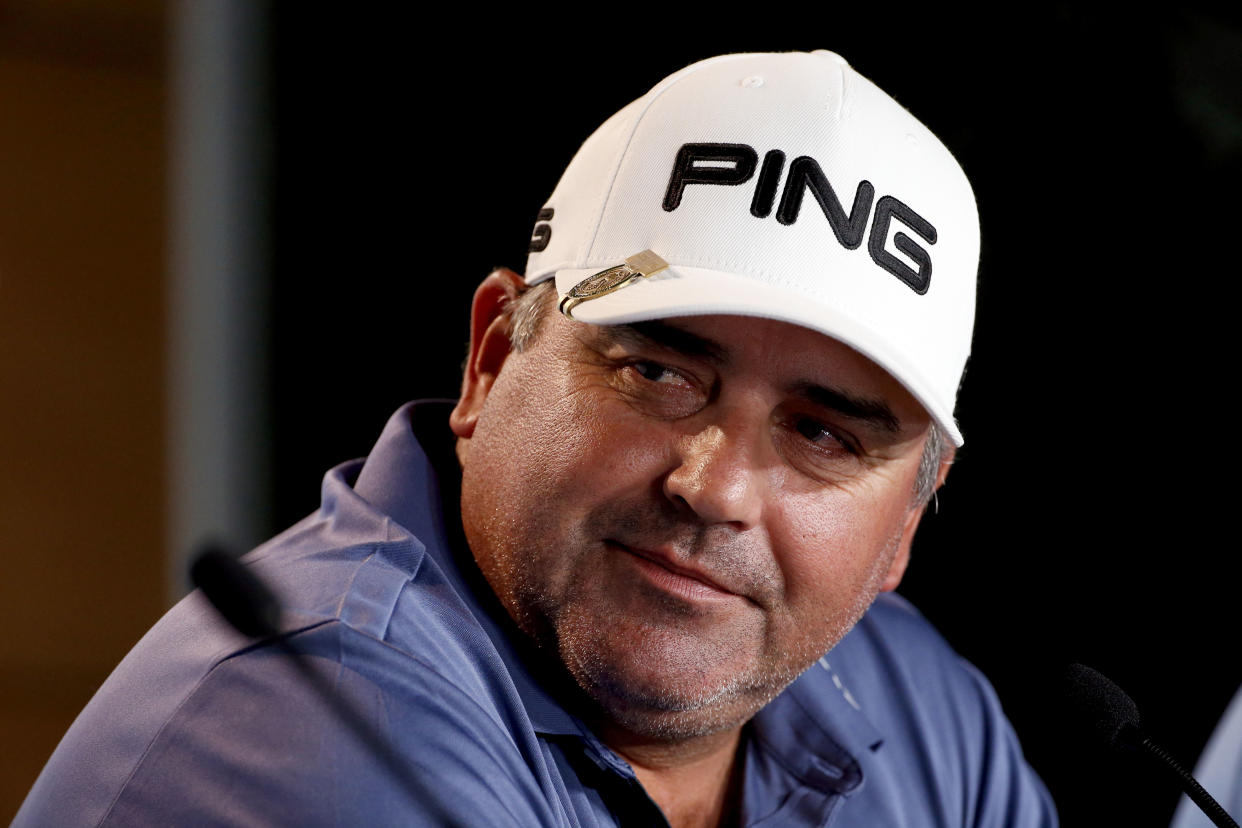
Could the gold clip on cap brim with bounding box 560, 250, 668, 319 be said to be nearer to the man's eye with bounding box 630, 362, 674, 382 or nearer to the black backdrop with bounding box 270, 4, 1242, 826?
the man's eye with bounding box 630, 362, 674, 382

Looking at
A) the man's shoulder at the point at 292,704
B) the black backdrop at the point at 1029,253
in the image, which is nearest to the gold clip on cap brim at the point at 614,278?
the man's shoulder at the point at 292,704

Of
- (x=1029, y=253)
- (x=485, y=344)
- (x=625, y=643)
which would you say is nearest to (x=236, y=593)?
(x=625, y=643)

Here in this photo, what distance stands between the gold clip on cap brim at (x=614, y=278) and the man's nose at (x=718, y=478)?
0.15 metres

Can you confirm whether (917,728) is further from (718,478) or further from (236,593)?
(236,593)

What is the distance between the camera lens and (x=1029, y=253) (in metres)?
1.71

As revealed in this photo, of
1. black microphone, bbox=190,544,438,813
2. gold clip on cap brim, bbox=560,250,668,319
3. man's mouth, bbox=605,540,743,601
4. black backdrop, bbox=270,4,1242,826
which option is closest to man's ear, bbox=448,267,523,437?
gold clip on cap brim, bbox=560,250,668,319

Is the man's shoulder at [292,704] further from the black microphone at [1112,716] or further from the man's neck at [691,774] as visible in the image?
the black microphone at [1112,716]

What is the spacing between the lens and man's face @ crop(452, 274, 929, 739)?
1.01m

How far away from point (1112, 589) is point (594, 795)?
0.97 metres

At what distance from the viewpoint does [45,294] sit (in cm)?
232

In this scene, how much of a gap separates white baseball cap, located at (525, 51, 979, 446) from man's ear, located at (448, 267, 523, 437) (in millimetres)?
58

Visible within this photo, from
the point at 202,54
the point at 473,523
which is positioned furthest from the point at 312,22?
the point at 473,523

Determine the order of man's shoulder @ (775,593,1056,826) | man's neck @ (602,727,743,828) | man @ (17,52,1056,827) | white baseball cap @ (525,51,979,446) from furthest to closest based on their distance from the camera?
man's shoulder @ (775,593,1056,826) < man's neck @ (602,727,743,828) < white baseball cap @ (525,51,979,446) < man @ (17,52,1056,827)

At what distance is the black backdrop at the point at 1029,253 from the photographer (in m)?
1.67
